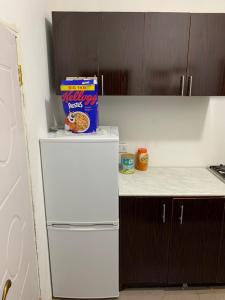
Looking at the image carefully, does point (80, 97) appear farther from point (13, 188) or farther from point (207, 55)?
point (207, 55)

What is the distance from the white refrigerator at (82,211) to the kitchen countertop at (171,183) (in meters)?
0.22

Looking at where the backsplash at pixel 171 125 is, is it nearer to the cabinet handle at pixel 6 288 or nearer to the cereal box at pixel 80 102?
the cereal box at pixel 80 102

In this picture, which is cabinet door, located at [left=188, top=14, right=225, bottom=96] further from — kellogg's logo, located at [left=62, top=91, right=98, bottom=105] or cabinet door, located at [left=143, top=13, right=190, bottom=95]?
kellogg's logo, located at [left=62, top=91, right=98, bottom=105]

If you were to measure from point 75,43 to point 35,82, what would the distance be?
0.48 meters

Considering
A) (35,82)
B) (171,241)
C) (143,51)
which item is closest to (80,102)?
(35,82)

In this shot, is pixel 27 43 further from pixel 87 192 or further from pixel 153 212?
pixel 153 212

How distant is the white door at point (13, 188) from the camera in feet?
3.20

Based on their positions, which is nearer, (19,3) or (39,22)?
(19,3)

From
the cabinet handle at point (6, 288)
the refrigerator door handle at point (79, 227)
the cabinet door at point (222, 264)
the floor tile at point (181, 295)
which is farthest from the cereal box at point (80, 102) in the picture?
the floor tile at point (181, 295)

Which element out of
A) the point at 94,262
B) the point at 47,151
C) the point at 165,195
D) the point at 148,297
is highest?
the point at 47,151

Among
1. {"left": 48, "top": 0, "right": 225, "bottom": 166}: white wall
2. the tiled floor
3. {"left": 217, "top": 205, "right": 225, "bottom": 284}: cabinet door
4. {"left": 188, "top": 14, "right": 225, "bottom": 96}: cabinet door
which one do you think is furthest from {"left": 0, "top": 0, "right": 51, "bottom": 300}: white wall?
{"left": 217, "top": 205, "right": 225, "bottom": 284}: cabinet door

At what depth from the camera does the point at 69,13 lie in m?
1.72

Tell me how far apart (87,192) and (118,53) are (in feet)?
3.45

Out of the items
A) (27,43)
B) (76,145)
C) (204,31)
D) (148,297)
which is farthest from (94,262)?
(204,31)
